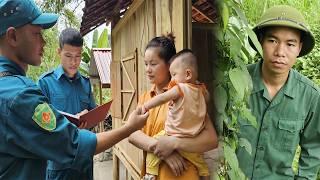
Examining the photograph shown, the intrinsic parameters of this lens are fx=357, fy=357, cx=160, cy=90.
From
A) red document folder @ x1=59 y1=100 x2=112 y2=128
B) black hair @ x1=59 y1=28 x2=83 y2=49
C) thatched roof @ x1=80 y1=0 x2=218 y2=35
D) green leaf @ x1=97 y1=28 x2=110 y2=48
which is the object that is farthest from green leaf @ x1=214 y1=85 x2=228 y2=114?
green leaf @ x1=97 y1=28 x2=110 y2=48

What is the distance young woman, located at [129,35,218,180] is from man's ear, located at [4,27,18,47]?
1.37ft

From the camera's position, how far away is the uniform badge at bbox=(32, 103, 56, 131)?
1.00 metres

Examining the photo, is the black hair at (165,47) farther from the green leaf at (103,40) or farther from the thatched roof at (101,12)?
the green leaf at (103,40)

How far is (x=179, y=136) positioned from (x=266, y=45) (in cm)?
41

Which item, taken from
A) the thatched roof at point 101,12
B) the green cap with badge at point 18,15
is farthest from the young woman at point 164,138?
the thatched roof at point 101,12

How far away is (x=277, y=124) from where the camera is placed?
1150 mm

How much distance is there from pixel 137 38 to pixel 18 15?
100 centimetres

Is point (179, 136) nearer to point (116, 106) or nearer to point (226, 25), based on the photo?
point (226, 25)

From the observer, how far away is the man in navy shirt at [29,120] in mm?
1000

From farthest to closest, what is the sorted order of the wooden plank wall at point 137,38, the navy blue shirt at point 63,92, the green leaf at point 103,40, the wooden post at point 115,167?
the green leaf at point 103,40 < the wooden post at point 115,167 < the navy blue shirt at point 63,92 < the wooden plank wall at point 137,38

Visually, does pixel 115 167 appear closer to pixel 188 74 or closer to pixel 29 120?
pixel 29 120

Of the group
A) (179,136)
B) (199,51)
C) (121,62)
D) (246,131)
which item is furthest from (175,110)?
(121,62)

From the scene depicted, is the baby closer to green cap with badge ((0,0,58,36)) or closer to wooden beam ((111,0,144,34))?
green cap with badge ((0,0,58,36))

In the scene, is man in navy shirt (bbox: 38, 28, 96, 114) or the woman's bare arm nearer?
the woman's bare arm
